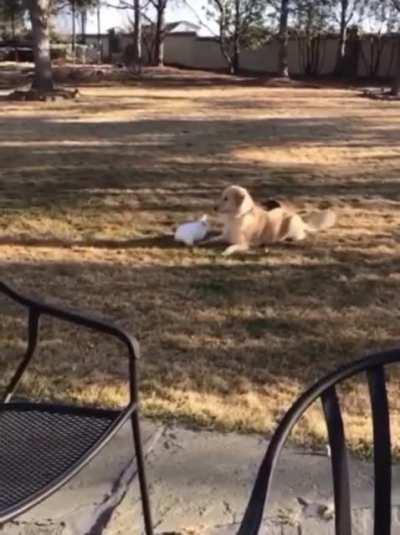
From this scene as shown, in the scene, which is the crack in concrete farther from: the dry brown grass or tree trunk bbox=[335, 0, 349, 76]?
tree trunk bbox=[335, 0, 349, 76]

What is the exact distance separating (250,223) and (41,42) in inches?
532

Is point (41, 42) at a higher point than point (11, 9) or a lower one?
lower

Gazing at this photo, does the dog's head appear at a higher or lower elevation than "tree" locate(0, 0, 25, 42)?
lower

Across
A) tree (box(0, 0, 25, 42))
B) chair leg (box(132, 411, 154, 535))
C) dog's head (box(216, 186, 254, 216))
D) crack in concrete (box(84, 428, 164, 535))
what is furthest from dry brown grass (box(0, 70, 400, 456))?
tree (box(0, 0, 25, 42))

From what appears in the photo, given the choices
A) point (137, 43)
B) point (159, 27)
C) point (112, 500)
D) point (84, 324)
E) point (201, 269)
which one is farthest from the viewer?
point (159, 27)

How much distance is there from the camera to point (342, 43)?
99.4 feet

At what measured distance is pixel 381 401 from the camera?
4.76 ft

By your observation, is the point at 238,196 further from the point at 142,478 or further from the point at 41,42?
the point at 41,42

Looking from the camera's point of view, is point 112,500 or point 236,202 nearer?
point 112,500

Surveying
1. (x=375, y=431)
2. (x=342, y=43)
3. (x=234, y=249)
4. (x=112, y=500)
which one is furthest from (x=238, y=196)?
(x=342, y=43)

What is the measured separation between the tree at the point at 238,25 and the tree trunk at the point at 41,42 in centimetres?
1418

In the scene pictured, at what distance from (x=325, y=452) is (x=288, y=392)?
526mm

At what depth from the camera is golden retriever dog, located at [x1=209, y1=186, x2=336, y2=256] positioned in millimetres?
5219

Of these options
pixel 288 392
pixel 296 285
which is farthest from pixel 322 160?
pixel 288 392
